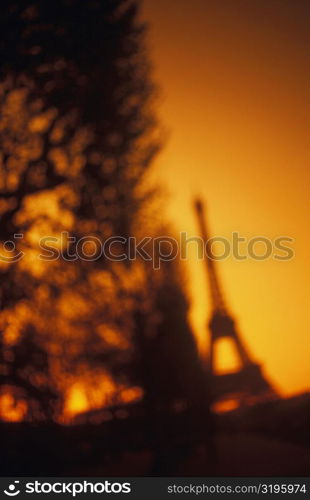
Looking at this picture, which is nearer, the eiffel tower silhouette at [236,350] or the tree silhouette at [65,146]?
the tree silhouette at [65,146]

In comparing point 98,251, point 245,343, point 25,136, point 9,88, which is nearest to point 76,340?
point 98,251

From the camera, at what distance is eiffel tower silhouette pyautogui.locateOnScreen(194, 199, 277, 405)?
26.1m

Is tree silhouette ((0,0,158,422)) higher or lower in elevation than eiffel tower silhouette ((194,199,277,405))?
lower

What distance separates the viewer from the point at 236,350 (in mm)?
27625

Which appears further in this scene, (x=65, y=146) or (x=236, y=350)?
(x=236, y=350)

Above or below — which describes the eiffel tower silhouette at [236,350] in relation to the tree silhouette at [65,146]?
above

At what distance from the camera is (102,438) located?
31.2 ft

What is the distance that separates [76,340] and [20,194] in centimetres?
323

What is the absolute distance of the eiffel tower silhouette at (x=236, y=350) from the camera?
26062mm

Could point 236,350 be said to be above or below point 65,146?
above

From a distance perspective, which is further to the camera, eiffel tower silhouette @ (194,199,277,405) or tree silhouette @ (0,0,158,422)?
eiffel tower silhouette @ (194,199,277,405)
